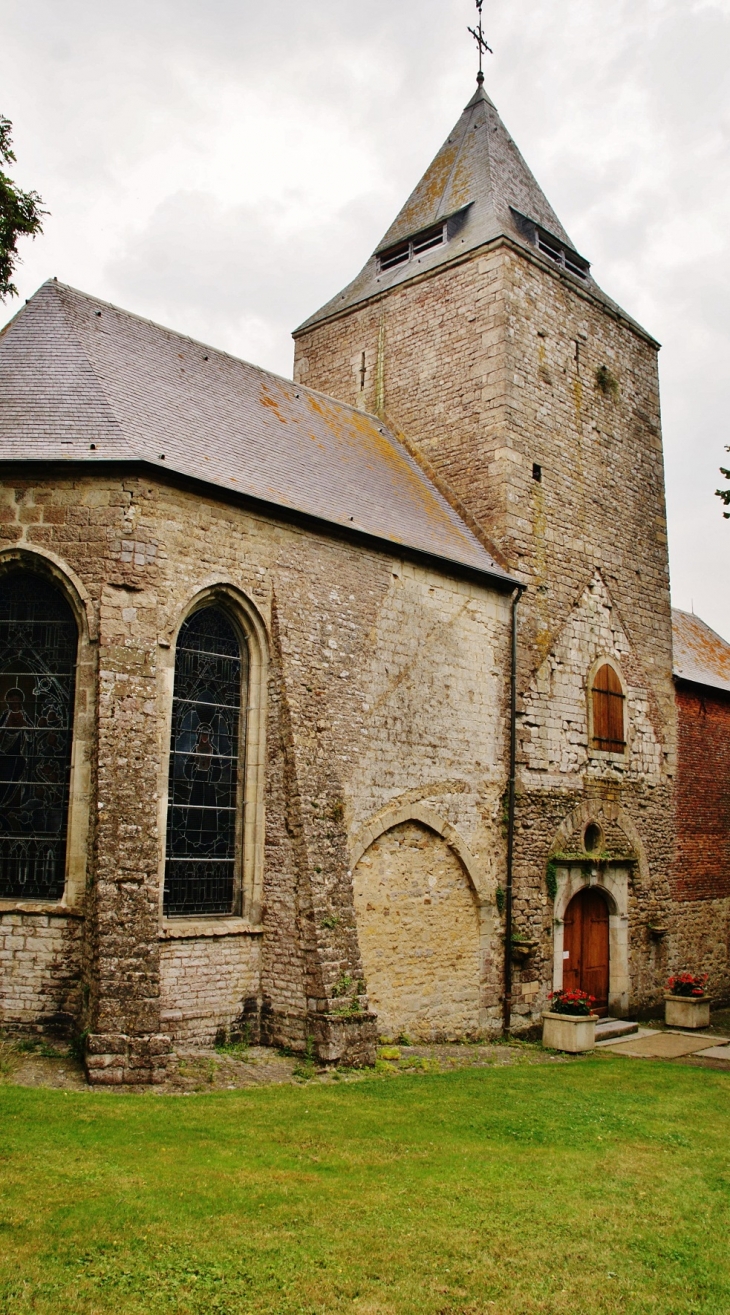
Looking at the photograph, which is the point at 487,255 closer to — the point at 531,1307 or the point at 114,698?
the point at 114,698

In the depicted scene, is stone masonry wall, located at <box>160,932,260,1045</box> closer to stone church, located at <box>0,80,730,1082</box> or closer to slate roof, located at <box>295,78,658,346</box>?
stone church, located at <box>0,80,730,1082</box>

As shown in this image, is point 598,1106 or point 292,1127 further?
point 598,1106

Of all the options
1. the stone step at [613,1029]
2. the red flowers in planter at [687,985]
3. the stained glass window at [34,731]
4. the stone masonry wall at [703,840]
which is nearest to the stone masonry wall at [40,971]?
the stained glass window at [34,731]

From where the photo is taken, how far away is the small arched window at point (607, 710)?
14750 millimetres

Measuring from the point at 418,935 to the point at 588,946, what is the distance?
394 centimetres

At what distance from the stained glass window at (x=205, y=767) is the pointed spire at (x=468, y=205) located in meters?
8.75

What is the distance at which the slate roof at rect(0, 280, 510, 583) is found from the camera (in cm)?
969

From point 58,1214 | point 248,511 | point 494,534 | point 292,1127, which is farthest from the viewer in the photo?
point 494,534

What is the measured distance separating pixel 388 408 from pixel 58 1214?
1320 cm

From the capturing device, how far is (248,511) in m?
10.3

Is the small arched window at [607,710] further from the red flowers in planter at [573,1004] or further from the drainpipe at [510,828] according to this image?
the red flowers in planter at [573,1004]

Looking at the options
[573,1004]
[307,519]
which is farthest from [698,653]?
[307,519]

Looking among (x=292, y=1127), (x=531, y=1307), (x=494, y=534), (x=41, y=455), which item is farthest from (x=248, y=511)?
(x=531, y=1307)

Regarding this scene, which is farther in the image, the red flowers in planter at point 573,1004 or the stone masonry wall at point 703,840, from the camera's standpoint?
the stone masonry wall at point 703,840
